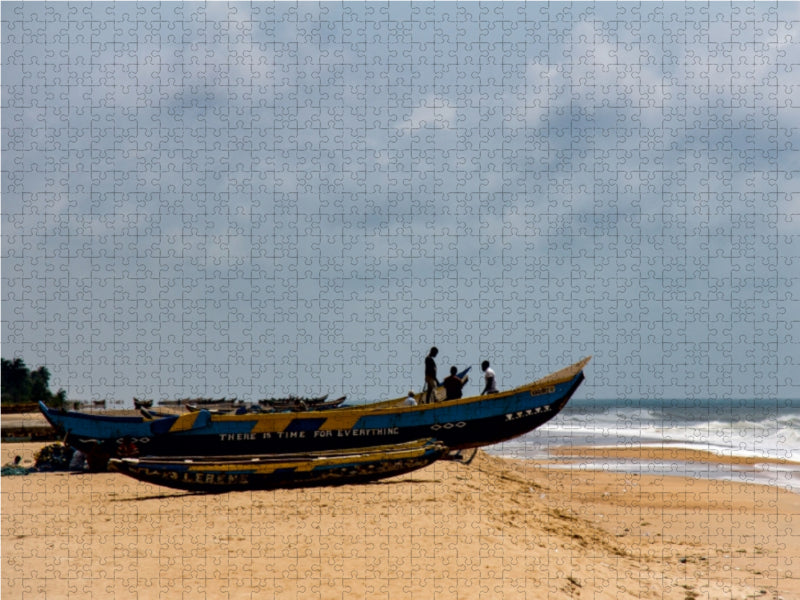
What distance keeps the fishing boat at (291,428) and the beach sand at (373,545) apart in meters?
1.02

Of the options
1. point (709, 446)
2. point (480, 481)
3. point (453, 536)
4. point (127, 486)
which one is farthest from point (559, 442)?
point (453, 536)

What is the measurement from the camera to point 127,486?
56.5ft

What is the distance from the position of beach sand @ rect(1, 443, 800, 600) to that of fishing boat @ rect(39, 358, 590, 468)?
3.33 feet

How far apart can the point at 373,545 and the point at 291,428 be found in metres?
7.26

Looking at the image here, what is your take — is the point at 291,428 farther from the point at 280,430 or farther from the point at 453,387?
the point at 453,387

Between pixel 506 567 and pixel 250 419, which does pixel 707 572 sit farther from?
pixel 250 419

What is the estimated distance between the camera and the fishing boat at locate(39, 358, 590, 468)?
669 inches

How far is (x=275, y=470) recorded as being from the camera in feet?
49.3

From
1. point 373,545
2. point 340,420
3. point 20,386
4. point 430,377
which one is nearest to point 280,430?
point 340,420

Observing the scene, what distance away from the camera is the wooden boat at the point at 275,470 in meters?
14.9

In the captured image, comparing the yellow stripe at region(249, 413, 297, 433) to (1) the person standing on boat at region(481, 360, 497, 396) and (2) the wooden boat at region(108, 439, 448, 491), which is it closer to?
(2) the wooden boat at region(108, 439, 448, 491)

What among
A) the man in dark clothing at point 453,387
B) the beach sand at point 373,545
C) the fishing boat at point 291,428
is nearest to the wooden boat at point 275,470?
the beach sand at point 373,545

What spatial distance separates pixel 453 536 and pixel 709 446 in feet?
114

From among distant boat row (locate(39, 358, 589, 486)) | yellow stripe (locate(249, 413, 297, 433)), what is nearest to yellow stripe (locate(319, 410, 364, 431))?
distant boat row (locate(39, 358, 589, 486))
